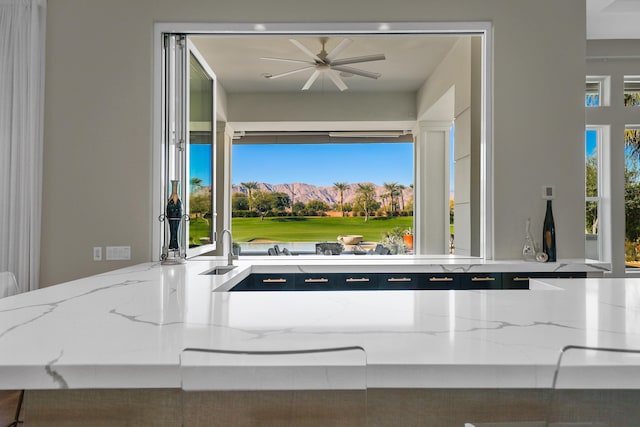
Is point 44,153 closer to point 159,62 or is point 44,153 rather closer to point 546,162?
point 159,62

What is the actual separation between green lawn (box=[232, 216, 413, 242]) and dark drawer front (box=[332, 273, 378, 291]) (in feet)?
19.1

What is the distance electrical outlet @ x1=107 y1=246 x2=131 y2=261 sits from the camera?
3.08 meters

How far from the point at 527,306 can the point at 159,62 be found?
2840 millimetres

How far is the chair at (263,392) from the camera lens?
2.43 feet

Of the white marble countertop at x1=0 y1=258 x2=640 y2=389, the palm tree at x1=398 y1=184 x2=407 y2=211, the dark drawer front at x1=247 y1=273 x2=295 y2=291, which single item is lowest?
the dark drawer front at x1=247 y1=273 x2=295 y2=291

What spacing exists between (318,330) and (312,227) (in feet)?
25.5

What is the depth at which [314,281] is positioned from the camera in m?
2.92

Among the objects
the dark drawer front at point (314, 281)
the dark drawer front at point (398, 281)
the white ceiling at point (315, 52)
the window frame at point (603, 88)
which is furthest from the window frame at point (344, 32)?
the window frame at point (603, 88)

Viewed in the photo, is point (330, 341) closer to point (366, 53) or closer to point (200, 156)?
point (200, 156)

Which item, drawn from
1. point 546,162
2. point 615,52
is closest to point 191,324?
point 546,162

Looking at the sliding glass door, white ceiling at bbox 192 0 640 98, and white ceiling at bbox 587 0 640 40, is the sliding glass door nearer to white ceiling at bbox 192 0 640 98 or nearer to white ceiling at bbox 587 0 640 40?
white ceiling at bbox 192 0 640 98

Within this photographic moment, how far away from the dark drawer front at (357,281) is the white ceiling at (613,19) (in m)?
2.86

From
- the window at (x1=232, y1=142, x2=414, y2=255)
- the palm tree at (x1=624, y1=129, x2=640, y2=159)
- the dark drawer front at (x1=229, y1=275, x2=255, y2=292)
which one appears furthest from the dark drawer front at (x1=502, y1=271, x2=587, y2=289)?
the window at (x1=232, y1=142, x2=414, y2=255)

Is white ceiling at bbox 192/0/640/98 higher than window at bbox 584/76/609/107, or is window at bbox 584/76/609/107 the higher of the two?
white ceiling at bbox 192/0/640/98
